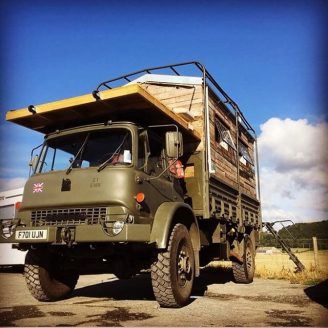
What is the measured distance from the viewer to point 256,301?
20.8 feet

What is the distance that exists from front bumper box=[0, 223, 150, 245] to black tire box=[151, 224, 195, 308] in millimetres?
516

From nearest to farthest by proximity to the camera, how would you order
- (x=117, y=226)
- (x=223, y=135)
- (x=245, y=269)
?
1. (x=117, y=226)
2. (x=223, y=135)
3. (x=245, y=269)

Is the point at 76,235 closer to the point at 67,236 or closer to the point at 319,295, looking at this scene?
the point at 67,236

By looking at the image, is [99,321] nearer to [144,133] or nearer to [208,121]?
[144,133]

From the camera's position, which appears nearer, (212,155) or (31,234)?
(31,234)

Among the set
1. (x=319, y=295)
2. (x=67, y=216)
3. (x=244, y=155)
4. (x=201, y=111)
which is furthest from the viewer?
(x=244, y=155)

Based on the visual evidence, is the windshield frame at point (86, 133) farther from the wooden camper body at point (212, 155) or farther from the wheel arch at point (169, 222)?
the wooden camper body at point (212, 155)

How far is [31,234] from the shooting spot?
17.1 feet

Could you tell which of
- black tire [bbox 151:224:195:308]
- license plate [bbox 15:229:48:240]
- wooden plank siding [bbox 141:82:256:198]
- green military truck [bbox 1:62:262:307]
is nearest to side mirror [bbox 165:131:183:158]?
green military truck [bbox 1:62:262:307]

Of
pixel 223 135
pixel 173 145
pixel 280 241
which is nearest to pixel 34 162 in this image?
pixel 173 145

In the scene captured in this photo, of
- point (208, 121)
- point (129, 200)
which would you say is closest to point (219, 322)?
point (129, 200)

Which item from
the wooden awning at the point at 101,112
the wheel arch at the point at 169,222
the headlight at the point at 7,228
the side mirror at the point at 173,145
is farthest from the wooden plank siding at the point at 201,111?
the headlight at the point at 7,228

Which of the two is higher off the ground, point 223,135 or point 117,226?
point 223,135

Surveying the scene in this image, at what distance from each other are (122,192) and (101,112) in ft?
5.18
